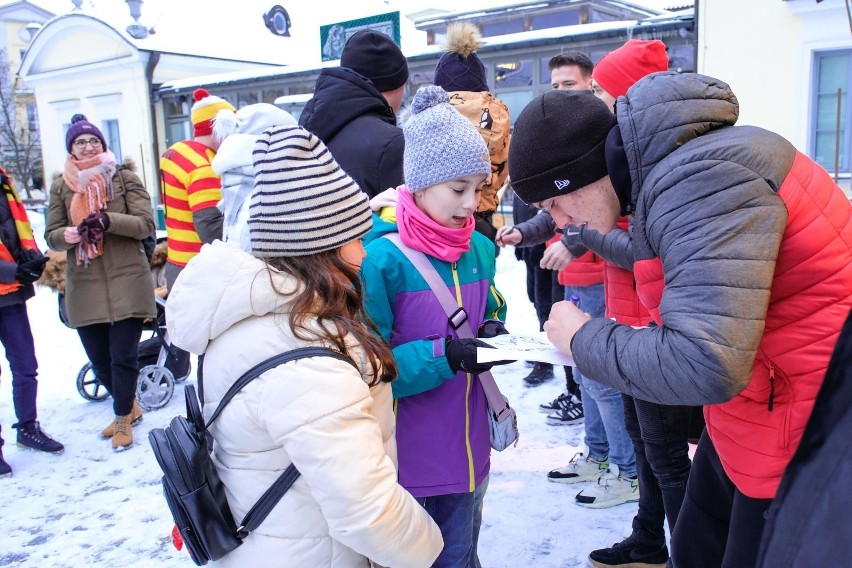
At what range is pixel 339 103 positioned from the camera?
2.90m

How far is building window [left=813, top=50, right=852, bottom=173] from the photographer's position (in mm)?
7898

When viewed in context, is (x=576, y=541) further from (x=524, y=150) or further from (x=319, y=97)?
(x=319, y=97)

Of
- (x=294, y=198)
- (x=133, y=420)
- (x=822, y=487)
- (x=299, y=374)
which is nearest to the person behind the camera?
(x=822, y=487)

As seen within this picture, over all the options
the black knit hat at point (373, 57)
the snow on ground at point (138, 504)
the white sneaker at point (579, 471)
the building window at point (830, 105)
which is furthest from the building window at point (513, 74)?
the white sneaker at point (579, 471)

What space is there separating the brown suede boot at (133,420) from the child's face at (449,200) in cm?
338

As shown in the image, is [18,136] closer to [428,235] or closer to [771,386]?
[428,235]

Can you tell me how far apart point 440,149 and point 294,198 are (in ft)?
2.34

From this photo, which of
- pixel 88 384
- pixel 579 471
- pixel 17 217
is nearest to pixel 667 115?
pixel 579 471

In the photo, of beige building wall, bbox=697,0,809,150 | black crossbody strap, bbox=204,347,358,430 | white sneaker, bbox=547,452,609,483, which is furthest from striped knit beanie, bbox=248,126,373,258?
beige building wall, bbox=697,0,809,150

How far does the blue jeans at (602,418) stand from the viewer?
10.3 ft

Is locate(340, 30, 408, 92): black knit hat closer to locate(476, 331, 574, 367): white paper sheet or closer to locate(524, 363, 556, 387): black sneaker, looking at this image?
locate(476, 331, 574, 367): white paper sheet

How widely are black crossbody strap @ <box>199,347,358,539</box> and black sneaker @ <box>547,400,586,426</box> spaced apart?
124 inches

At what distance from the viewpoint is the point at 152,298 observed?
4543 mm

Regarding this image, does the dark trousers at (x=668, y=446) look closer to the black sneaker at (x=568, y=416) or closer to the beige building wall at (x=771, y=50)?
the black sneaker at (x=568, y=416)
